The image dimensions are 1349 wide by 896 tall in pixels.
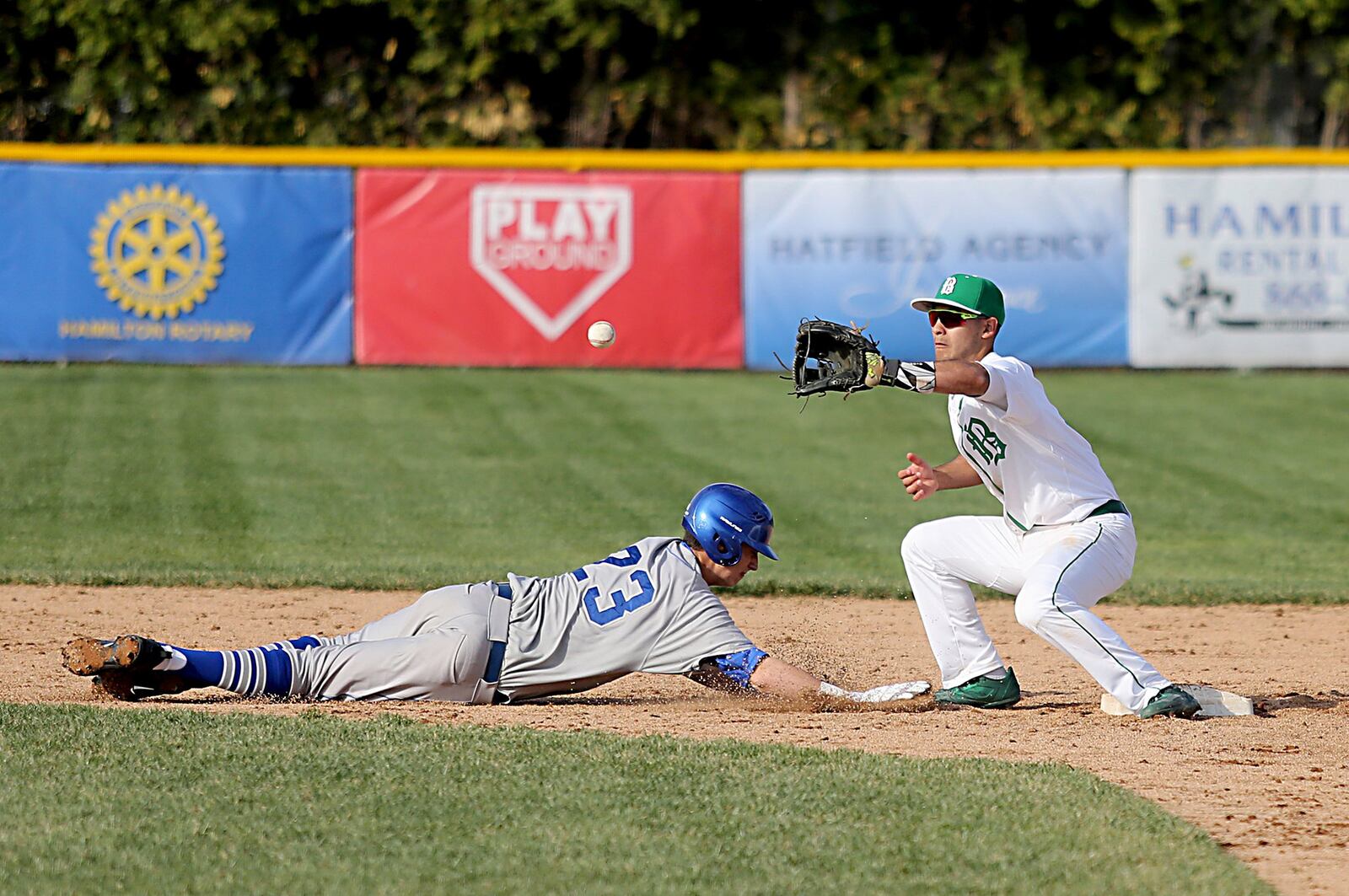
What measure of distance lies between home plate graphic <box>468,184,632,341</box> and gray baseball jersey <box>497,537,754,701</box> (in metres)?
10.9

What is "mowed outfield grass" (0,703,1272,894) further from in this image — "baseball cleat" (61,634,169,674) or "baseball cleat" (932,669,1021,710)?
"baseball cleat" (932,669,1021,710)

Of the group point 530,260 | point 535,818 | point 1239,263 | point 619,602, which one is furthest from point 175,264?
point 535,818

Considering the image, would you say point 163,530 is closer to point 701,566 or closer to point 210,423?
point 210,423

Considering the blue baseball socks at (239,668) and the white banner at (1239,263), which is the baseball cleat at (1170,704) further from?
the white banner at (1239,263)

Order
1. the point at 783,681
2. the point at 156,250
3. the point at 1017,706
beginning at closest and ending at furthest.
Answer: the point at 783,681 → the point at 1017,706 → the point at 156,250

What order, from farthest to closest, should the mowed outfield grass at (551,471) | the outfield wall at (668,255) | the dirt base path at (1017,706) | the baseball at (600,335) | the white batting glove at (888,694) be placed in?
the outfield wall at (668,255) < the mowed outfield grass at (551,471) < the baseball at (600,335) < the white batting glove at (888,694) < the dirt base path at (1017,706)

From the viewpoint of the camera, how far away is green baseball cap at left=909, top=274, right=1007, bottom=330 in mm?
6016

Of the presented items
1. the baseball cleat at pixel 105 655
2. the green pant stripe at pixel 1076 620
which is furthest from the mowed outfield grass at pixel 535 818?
the green pant stripe at pixel 1076 620

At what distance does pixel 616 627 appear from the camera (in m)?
5.90

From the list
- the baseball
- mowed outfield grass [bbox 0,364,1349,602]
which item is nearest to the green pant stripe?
the baseball

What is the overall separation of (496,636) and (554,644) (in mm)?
209

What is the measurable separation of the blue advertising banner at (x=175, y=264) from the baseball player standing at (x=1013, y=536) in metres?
11.3

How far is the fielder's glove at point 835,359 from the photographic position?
5.46m

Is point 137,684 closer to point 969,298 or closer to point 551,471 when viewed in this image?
point 969,298
